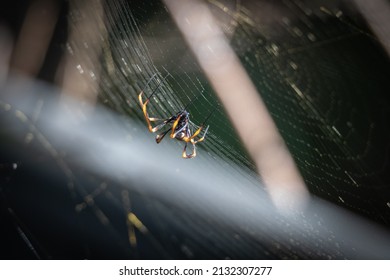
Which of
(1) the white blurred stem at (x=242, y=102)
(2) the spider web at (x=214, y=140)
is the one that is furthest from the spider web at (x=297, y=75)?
(1) the white blurred stem at (x=242, y=102)

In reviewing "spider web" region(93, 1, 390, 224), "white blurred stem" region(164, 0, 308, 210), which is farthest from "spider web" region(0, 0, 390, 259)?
"white blurred stem" region(164, 0, 308, 210)

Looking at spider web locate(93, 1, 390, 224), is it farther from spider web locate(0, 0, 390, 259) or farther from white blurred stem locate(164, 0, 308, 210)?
white blurred stem locate(164, 0, 308, 210)

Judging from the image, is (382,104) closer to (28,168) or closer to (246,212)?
(246,212)

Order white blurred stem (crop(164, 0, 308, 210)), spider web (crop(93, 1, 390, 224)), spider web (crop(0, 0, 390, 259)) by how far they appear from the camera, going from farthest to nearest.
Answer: white blurred stem (crop(164, 0, 308, 210)) < spider web (crop(0, 0, 390, 259)) < spider web (crop(93, 1, 390, 224))

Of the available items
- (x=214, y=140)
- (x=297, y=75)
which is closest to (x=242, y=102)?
(x=214, y=140)

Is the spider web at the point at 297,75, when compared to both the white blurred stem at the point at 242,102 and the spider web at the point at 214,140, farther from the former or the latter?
the white blurred stem at the point at 242,102

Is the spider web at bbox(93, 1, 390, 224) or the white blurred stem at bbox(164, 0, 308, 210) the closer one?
the spider web at bbox(93, 1, 390, 224)

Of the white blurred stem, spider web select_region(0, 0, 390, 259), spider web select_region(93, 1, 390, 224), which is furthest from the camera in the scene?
the white blurred stem
